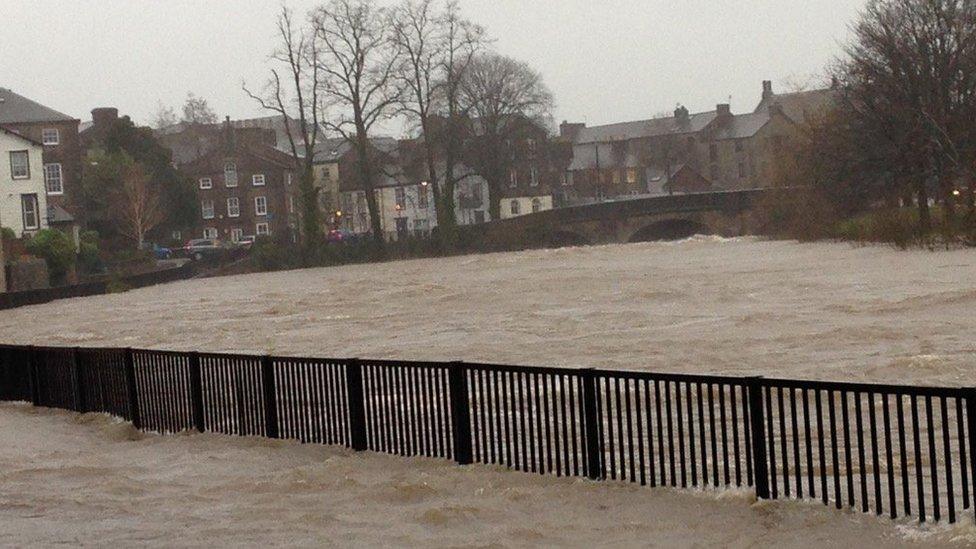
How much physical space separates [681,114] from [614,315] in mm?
139250

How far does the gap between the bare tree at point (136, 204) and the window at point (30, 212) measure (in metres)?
15.1

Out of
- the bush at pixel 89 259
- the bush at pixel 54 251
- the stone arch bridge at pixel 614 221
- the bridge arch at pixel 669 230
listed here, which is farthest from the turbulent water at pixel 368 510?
the bridge arch at pixel 669 230

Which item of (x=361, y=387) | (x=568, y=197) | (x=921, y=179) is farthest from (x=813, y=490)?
(x=568, y=197)

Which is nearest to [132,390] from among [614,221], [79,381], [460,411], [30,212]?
[79,381]

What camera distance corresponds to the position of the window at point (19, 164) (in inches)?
3339

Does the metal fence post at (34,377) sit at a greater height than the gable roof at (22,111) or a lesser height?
lesser

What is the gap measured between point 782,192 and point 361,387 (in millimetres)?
72837

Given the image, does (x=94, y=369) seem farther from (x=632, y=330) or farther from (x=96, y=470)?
(x=632, y=330)

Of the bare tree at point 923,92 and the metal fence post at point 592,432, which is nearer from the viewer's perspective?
the metal fence post at point 592,432

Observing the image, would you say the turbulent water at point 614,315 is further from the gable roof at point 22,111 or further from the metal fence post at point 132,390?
the gable roof at point 22,111

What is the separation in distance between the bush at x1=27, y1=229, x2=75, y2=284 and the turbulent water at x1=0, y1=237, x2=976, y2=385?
7316mm

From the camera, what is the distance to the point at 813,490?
9906mm

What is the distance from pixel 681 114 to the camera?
571 ft

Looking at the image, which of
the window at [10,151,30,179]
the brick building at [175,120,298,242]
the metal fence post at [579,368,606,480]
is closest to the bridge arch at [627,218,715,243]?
the window at [10,151,30,179]
